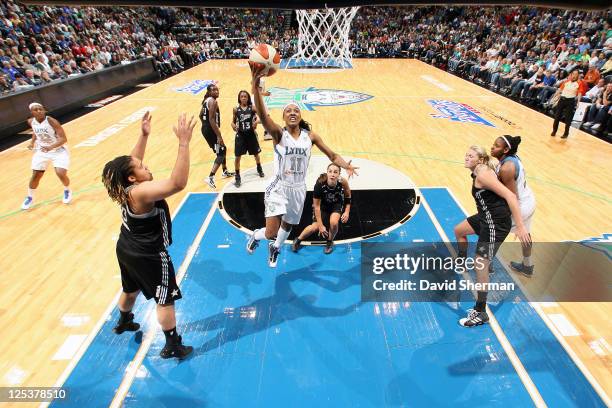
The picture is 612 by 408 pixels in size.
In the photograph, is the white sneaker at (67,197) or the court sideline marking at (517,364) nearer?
the court sideline marking at (517,364)

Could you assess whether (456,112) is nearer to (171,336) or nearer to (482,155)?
(482,155)

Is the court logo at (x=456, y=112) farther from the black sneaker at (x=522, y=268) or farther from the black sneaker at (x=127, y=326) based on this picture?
the black sneaker at (x=127, y=326)

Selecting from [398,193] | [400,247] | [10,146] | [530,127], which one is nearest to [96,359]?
[400,247]

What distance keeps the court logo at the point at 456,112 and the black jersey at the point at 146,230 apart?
10.1 metres

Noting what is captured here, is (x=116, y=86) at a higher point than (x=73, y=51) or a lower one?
lower

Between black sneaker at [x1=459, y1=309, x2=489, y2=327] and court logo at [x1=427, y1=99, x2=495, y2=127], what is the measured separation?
8.26 metres

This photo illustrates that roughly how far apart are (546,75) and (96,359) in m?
15.0

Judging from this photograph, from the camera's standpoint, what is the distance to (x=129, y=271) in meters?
3.20

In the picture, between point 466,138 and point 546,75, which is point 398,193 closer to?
point 466,138

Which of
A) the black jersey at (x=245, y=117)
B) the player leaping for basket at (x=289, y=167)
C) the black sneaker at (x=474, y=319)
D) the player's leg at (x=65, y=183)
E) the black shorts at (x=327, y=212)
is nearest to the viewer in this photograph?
the black sneaker at (x=474, y=319)

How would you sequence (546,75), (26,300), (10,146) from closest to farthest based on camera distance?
(26,300) → (10,146) → (546,75)

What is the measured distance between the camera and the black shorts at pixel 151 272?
306cm

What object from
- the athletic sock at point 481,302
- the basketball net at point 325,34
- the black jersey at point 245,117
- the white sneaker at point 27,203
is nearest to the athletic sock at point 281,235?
the athletic sock at point 481,302

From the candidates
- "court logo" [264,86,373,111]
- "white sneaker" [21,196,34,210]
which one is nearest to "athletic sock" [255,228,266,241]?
"white sneaker" [21,196,34,210]
